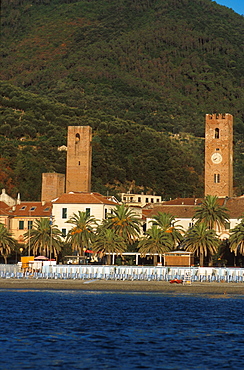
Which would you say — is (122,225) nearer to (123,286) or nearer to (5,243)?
(5,243)

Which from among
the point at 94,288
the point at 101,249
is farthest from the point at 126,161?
the point at 94,288

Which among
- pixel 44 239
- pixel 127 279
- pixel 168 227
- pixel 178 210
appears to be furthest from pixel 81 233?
pixel 178 210

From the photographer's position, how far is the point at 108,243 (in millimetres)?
78312

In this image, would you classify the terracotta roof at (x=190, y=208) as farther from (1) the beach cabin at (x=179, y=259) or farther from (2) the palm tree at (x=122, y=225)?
(1) the beach cabin at (x=179, y=259)

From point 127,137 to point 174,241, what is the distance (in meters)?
84.7

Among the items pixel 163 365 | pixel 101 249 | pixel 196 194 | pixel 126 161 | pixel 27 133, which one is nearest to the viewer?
pixel 163 365

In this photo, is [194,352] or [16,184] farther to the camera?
[16,184]

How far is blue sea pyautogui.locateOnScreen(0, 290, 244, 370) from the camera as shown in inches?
1286

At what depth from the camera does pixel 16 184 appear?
129375mm

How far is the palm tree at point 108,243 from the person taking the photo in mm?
78188

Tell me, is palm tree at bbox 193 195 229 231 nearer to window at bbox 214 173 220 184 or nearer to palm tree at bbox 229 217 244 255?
palm tree at bbox 229 217 244 255

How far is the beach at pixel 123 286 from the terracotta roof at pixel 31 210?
2377 centimetres

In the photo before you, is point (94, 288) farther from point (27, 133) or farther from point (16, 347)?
point (27, 133)

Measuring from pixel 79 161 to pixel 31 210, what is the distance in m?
13.9
